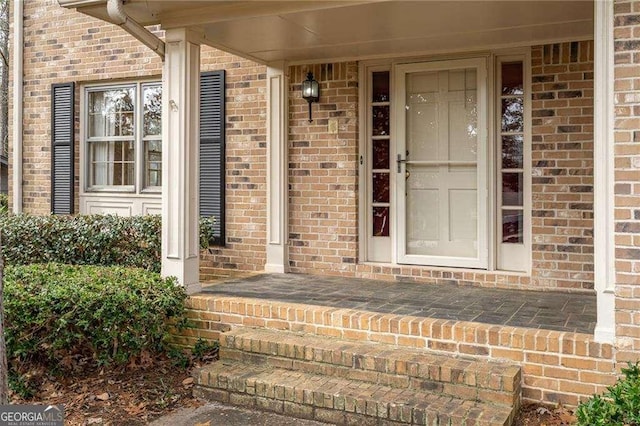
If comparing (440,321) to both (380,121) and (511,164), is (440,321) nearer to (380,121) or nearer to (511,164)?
(511,164)

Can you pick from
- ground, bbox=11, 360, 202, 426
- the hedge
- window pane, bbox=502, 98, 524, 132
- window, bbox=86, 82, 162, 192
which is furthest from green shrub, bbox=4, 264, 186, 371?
window pane, bbox=502, 98, 524, 132

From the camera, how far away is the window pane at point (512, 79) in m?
5.51

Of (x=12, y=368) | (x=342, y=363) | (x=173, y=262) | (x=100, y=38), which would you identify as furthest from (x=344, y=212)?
(x=100, y=38)

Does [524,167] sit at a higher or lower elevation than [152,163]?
lower

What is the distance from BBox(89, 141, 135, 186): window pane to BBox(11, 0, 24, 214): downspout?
1.06 m

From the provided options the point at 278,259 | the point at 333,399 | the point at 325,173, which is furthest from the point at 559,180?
the point at 333,399

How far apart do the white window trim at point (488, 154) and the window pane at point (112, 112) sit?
302cm

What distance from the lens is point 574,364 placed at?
3.52 metres

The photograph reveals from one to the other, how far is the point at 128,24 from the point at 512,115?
3383 millimetres

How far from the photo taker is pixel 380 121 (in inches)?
239

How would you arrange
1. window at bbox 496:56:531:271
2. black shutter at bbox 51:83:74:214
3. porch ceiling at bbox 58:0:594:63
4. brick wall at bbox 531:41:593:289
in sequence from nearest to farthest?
porch ceiling at bbox 58:0:594:63
brick wall at bbox 531:41:593:289
window at bbox 496:56:531:271
black shutter at bbox 51:83:74:214

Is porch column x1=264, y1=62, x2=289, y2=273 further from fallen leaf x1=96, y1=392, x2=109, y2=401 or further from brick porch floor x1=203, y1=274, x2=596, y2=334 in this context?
fallen leaf x1=96, y1=392, x2=109, y2=401

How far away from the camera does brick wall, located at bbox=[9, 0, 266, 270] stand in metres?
6.50

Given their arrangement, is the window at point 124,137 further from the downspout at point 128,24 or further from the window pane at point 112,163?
the downspout at point 128,24
